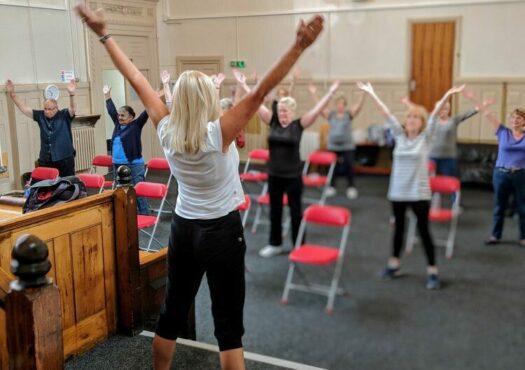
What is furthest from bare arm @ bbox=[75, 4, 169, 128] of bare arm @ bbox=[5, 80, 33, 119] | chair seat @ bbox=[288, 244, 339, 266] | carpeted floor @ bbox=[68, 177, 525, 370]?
chair seat @ bbox=[288, 244, 339, 266]

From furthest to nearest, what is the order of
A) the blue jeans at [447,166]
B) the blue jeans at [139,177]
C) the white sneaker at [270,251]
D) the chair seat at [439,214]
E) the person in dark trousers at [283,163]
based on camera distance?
the white sneaker at [270,251]
the person in dark trousers at [283,163]
the chair seat at [439,214]
the blue jeans at [139,177]
the blue jeans at [447,166]

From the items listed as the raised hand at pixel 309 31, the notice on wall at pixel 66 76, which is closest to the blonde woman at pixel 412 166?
the raised hand at pixel 309 31

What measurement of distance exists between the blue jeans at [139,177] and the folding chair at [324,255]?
1.34 metres

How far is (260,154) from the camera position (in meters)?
4.38

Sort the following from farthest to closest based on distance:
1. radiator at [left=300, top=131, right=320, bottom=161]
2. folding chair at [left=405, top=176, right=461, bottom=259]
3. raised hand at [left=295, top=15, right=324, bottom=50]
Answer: radiator at [left=300, top=131, right=320, bottom=161] < folding chair at [left=405, top=176, right=461, bottom=259] < raised hand at [left=295, top=15, right=324, bottom=50]

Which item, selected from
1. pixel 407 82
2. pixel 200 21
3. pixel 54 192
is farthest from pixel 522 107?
pixel 54 192

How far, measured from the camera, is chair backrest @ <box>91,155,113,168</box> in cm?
314

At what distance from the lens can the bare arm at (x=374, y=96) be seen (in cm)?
272

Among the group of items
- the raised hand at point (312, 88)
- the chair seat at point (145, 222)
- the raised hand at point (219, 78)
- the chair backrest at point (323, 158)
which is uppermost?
the raised hand at point (219, 78)

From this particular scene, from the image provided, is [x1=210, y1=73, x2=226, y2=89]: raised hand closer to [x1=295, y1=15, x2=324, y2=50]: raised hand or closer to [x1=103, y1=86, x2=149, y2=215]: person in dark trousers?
[x1=103, y1=86, x2=149, y2=215]: person in dark trousers

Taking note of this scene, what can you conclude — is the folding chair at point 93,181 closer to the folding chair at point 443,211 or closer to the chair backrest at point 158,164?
the chair backrest at point 158,164

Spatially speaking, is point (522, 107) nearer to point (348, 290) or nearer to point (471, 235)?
point (471, 235)

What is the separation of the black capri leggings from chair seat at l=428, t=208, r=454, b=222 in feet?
5.64

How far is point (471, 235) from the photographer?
12.2 feet
